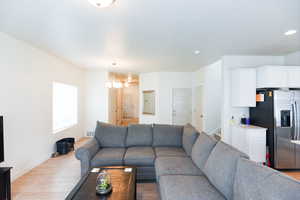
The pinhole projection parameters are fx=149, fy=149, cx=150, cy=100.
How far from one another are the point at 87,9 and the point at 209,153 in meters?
2.46

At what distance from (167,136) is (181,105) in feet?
9.99

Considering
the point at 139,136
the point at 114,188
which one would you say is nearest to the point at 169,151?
the point at 139,136

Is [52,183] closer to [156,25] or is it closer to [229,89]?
[156,25]

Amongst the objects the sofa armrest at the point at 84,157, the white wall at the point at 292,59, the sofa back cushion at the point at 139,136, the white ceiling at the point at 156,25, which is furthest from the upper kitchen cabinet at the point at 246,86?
the sofa armrest at the point at 84,157

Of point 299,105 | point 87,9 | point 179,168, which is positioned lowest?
point 179,168

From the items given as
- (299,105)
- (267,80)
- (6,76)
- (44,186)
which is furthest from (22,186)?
(299,105)

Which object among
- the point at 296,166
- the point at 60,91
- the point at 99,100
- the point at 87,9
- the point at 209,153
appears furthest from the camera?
the point at 99,100

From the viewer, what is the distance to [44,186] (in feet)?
8.15

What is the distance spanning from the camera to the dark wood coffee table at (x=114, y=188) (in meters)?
1.54

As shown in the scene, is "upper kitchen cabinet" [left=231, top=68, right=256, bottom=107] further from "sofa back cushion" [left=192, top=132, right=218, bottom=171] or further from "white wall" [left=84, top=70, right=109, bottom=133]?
"white wall" [left=84, top=70, right=109, bottom=133]

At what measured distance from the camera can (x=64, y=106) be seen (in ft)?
15.5

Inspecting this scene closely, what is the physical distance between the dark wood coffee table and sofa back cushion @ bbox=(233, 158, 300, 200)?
1041 mm

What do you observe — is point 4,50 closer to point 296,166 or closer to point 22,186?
point 22,186

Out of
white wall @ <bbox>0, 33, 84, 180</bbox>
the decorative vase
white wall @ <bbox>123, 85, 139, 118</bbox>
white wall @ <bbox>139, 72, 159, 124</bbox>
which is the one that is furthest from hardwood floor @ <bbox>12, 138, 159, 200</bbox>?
white wall @ <bbox>123, 85, 139, 118</bbox>
